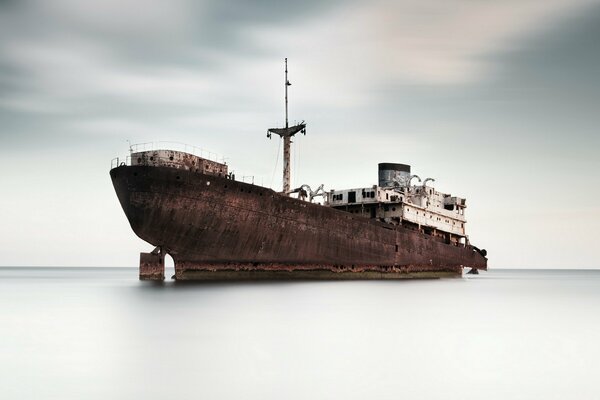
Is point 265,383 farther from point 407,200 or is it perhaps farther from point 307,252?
point 407,200

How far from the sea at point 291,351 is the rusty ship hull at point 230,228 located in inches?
246

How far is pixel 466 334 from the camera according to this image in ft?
44.3

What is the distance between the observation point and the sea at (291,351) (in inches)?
320

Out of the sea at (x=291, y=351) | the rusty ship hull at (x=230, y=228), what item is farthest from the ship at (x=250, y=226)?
the sea at (x=291, y=351)

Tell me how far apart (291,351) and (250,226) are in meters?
15.9

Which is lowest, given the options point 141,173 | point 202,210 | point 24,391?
point 24,391

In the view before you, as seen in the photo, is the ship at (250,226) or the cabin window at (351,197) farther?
the cabin window at (351,197)

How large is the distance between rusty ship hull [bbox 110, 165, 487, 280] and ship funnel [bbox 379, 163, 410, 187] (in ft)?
30.8

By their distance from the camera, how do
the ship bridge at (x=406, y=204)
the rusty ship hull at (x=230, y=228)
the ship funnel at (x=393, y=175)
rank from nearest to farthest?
1. the rusty ship hull at (x=230, y=228)
2. the ship bridge at (x=406, y=204)
3. the ship funnel at (x=393, y=175)

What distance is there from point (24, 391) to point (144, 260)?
73.0 ft

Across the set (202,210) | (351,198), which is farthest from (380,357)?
(351,198)

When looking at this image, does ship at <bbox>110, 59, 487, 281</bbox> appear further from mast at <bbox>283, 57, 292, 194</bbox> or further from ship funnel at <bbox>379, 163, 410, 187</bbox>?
ship funnel at <bbox>379, 163, 410, 187</bbox>

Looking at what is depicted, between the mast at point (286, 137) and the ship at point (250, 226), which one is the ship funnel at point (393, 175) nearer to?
the ship at point (250, 226)

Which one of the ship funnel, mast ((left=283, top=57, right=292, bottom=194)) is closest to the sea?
mast ((left=283, top=57, right=292, bottom=194))
